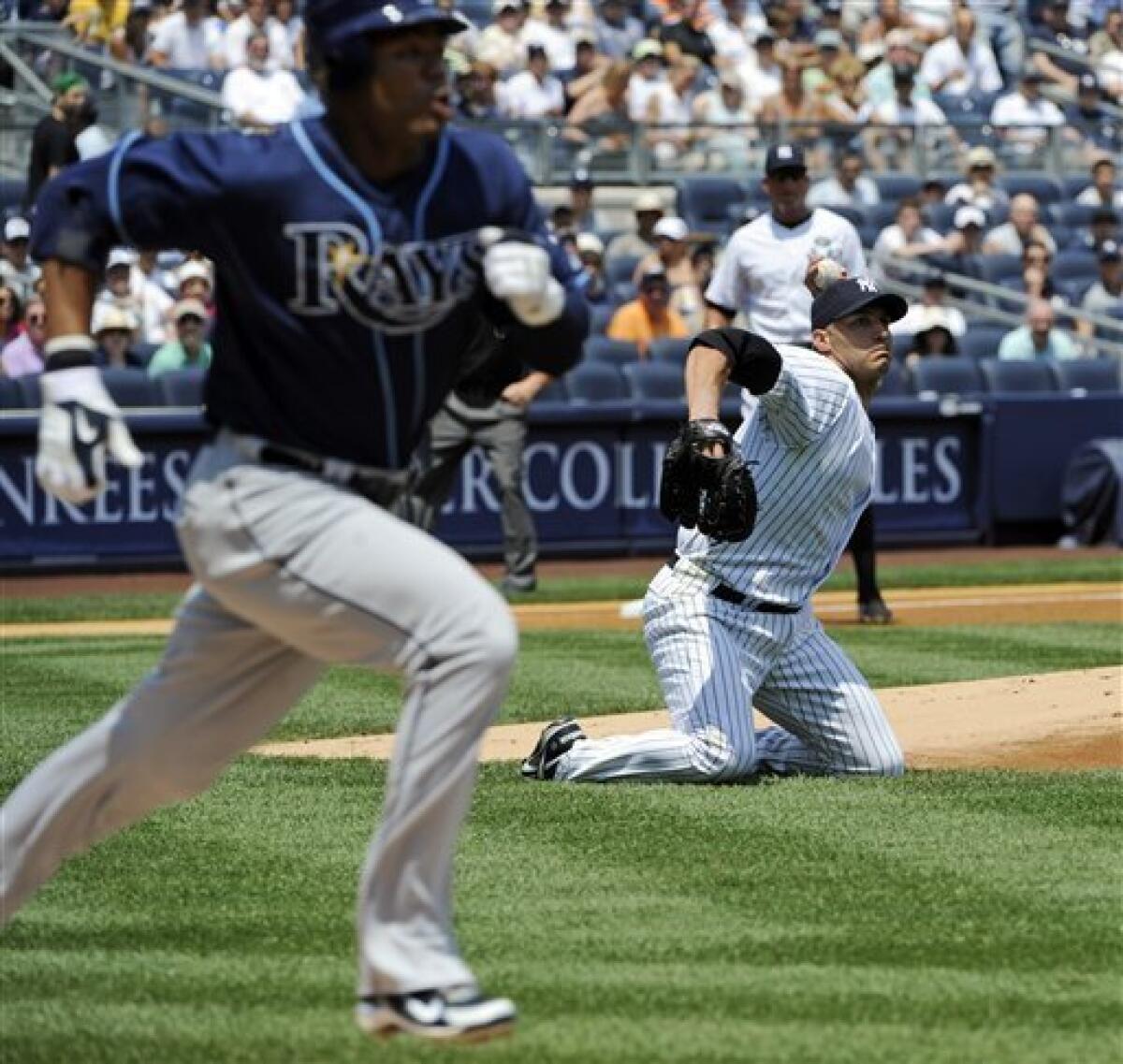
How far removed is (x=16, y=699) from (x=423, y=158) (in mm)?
5689

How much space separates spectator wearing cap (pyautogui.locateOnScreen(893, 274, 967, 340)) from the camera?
60.8 feet

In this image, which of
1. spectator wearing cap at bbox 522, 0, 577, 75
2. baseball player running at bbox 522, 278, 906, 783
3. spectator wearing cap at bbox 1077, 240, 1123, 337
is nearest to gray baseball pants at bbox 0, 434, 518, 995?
baseball player running at bbox 522, 278, 906, 783

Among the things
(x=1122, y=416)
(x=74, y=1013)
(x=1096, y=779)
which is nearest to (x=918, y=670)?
(x=1096, y=779)

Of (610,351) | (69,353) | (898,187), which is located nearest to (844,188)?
(898,187)

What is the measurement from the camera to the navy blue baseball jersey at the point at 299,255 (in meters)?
4.38

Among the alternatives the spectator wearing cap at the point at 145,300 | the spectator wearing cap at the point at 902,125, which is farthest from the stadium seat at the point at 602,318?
the spectator wearing cap at the point at 902,125

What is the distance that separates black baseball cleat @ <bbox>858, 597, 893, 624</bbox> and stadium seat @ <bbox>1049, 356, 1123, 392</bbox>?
5903mm

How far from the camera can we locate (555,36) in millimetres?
21078

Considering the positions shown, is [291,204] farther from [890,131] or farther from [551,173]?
[890,131]

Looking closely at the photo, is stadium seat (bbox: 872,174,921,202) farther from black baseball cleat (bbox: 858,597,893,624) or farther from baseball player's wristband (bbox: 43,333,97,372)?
baseball player's wristband (bbox: 43,333,97,372)

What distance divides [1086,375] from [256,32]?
21.6 ft

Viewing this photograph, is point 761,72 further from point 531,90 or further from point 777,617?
point 777,617

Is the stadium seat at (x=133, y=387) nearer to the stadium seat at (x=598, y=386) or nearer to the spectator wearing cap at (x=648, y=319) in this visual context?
the stadium seat at (x=598, y=386)

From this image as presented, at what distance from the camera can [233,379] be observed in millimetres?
4453
